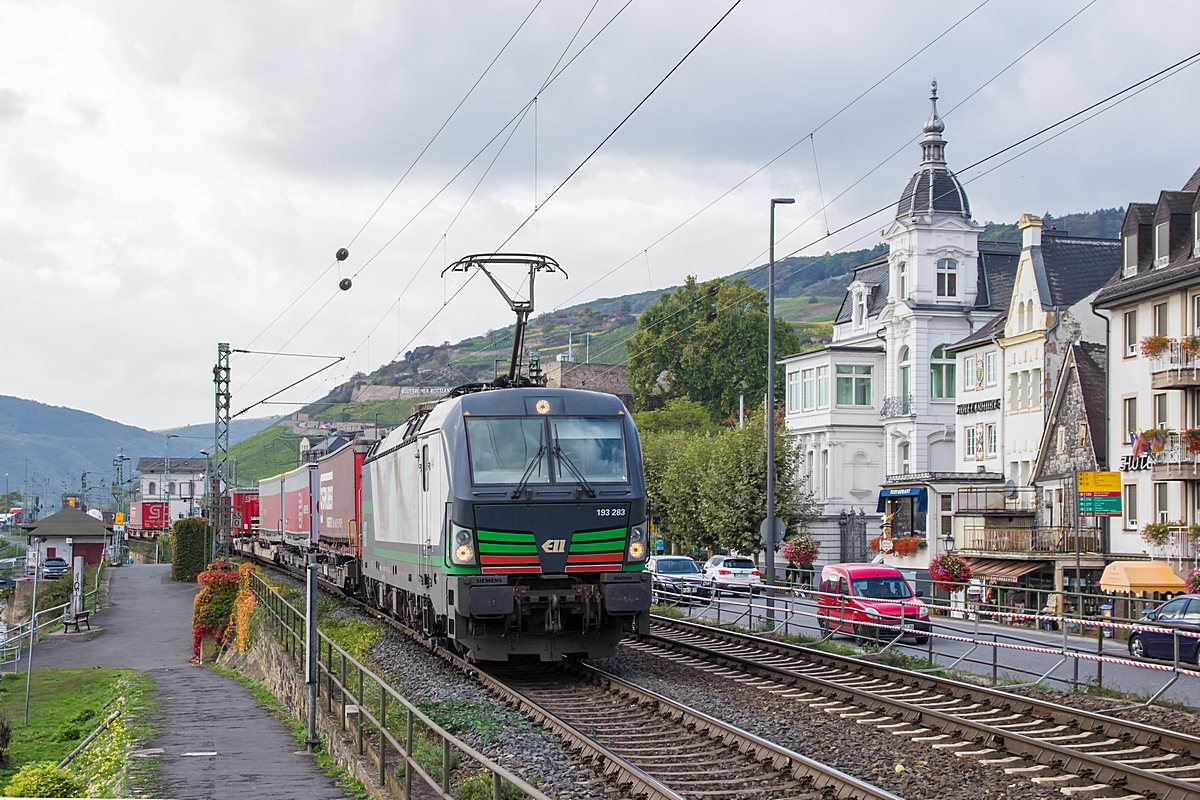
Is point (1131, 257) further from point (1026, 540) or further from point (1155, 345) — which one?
point (1026, 540)

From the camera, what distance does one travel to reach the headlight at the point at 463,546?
1708 cm

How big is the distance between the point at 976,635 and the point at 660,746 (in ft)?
32.4

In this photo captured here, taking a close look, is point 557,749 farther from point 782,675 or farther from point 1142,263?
point 1142,263

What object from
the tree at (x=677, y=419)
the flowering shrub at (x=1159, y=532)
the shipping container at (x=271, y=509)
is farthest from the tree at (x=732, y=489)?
the tree at (x=677, y=419)

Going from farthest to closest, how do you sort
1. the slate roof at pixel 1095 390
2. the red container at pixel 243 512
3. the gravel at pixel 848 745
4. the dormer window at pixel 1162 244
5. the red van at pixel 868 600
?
the red container at pixel 243 512 → the slate roof at pixel 1095 390 → the dormer window at pixel 1162 244 → the red van at pixel 868 600 → the gravel at pixel 848 745

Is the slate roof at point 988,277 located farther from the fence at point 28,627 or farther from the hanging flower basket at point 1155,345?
the fence at point 28,627

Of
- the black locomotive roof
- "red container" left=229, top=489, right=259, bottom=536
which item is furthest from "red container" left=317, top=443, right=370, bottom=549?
"red container" left=229, top=489, right=259, bottom=536

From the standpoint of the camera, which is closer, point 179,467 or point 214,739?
point 214,739

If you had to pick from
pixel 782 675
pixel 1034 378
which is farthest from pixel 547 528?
pixel 1034 378

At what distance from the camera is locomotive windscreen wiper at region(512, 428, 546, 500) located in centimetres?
1733

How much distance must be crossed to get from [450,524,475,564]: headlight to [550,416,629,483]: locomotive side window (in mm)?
1435

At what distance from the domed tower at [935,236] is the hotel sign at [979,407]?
6.62 meters

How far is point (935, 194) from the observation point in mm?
56812

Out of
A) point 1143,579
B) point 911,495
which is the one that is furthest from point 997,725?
point 911,495
